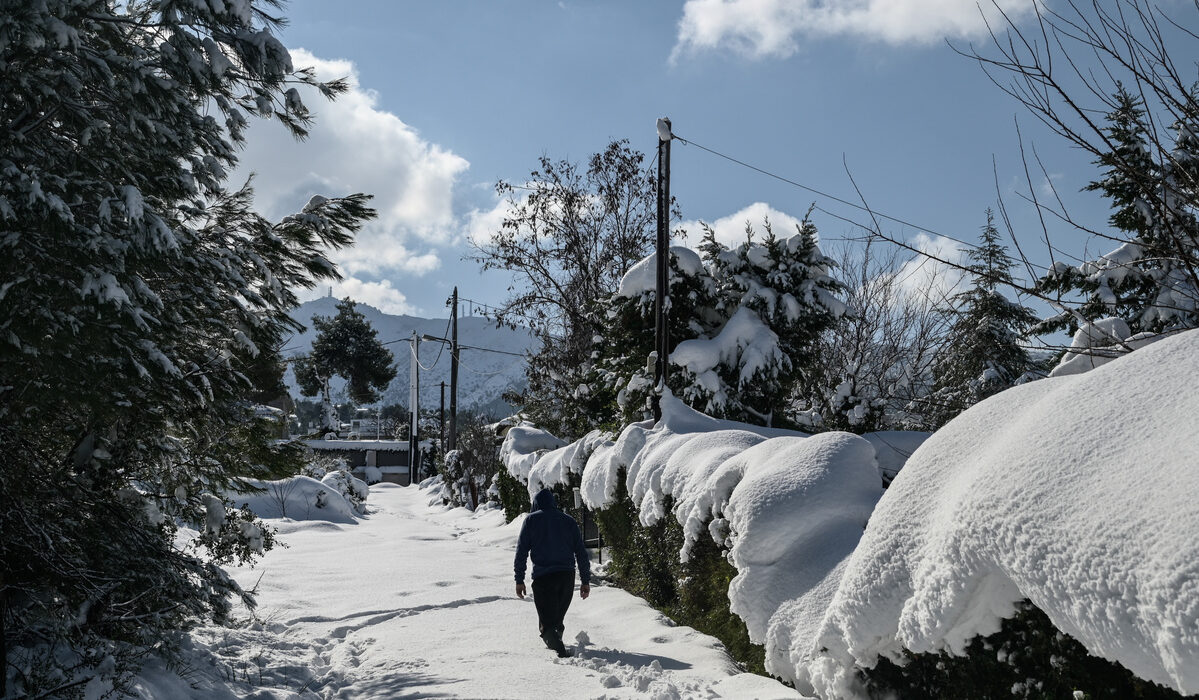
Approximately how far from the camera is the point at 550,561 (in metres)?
7.12

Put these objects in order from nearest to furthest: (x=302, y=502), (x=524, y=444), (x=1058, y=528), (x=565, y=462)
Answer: (x=1058, y=528)
(x=565, y=462)
(x=524, y=444)
(x=302, y=502)

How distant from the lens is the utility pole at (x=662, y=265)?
11.9 metres

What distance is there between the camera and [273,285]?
6.44 m

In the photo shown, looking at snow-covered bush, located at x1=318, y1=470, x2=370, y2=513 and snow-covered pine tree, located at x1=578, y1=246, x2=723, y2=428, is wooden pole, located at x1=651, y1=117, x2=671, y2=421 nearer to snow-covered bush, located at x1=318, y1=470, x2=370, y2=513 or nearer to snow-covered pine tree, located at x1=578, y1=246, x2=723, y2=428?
snow-covered pine tree, located at x1=578, y1=246, x2=723, y2=428

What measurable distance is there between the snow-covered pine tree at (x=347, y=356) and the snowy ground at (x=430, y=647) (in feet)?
137

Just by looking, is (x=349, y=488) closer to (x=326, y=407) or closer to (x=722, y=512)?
(x=722, y=512)

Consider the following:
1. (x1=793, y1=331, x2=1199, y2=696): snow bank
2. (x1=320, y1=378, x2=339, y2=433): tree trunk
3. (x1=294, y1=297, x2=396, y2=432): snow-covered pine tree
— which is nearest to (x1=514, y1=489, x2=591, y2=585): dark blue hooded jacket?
(x1=793, y1=331, x2=1199, y2=696): snow bank

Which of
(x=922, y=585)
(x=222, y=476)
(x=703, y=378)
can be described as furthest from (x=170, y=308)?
(x=703, y=378)

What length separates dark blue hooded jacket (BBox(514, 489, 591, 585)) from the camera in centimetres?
714

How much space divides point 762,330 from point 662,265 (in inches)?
74.9

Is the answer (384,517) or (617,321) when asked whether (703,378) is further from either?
(384,517)

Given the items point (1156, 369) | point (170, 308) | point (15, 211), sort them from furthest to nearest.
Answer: point (170, 308) < point (15, 211) < point (1156, 369)

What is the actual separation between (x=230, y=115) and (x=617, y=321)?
859 cm

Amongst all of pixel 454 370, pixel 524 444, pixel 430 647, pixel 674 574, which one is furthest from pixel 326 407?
pixel 674 574
